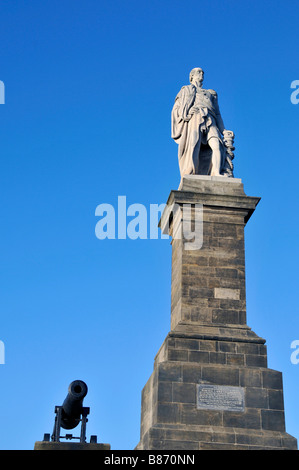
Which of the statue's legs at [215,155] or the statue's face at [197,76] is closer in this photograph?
the statue's legs at [215,155]

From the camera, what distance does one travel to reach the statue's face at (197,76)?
2239cm

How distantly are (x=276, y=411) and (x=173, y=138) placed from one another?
8.33 meters

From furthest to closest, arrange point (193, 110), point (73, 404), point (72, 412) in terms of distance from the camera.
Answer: point (193, 110) < point (72, 412) < point (73, 404)

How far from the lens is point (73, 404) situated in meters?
19.4

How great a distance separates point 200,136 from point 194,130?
0.78 feet

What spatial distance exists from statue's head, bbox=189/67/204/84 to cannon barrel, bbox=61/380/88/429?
929cm

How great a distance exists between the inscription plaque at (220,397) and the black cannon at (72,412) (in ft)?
10.6

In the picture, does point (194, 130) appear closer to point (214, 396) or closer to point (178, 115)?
point (178, 115)

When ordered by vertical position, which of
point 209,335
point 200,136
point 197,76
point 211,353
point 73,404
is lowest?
point 73,404

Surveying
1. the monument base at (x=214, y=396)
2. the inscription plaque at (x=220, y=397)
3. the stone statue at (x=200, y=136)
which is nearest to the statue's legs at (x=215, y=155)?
the stone statue at (x=200, y=136)

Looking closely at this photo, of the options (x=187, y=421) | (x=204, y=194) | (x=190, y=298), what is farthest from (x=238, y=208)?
(x=187, y=421)

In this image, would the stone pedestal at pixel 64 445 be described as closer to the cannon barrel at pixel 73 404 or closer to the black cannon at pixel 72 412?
→ the black cannon at pixel 72 412

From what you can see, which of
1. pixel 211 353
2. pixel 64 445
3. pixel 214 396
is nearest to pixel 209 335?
pixel 211 353
